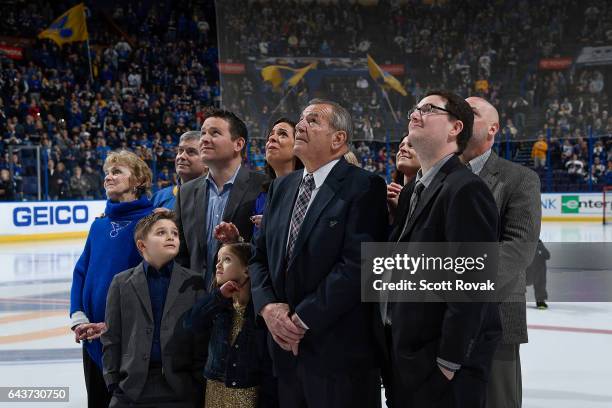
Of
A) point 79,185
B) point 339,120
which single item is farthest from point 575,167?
point 339,120

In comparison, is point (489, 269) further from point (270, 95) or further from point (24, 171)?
point (270, 95)

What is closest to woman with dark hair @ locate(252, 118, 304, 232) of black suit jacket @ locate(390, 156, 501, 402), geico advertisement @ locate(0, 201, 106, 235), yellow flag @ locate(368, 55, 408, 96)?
black suit jacket @ locate(390, 156, 501, 402)

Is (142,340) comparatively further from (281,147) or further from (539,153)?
(539,153)

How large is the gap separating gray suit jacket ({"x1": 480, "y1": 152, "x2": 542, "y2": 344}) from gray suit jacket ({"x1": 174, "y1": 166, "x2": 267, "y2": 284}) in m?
1.14

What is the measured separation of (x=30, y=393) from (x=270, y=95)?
13342 millimetres

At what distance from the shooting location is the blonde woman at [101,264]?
11.0ft

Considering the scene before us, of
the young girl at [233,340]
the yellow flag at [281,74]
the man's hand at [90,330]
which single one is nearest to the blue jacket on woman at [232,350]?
the young girl at [233,340]

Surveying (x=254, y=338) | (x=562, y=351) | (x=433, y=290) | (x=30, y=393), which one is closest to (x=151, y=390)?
(x=254, y=338)

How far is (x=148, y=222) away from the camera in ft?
10.5

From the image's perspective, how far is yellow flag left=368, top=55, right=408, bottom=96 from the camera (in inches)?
703

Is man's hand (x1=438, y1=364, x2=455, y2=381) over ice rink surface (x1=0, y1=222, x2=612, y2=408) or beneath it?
over

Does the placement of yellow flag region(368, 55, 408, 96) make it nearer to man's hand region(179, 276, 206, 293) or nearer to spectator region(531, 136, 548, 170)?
spectator region(531, 136, 548, 170)

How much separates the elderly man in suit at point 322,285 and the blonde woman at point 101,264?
933 millimetres

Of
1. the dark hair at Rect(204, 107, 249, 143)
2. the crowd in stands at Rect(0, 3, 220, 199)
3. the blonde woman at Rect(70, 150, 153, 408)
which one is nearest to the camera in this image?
the blonde woman at Rect(70, 150, 153, 408)
